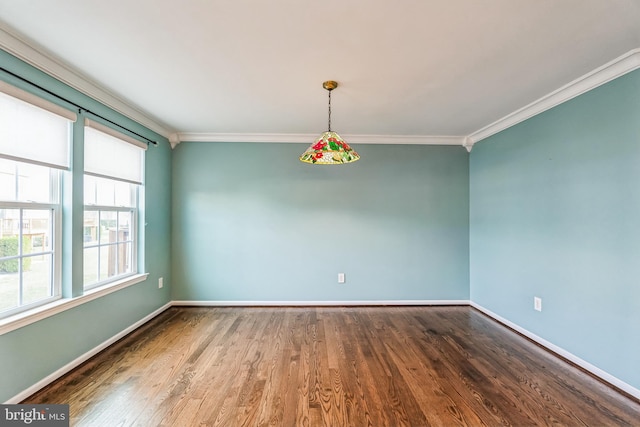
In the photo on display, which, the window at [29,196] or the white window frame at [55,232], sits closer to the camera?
the window at [29,196]

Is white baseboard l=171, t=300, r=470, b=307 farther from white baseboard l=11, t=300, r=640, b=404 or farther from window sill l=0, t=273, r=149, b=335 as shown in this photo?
window sill l=0, t=273, r=149, b=335

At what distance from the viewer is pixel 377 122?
10.8 ft

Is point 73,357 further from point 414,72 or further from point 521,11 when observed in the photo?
point 521,11

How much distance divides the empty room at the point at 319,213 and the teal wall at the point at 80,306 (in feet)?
0.06

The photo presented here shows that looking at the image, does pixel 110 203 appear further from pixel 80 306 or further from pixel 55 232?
pixel 80 306

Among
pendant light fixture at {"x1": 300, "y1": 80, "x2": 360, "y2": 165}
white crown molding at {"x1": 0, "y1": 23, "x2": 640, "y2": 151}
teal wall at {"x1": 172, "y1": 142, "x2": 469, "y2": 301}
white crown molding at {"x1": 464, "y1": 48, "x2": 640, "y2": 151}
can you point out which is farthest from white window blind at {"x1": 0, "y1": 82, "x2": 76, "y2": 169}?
white crown molding at {"x1": 464, "y1": 48, "x2": 640, "y2": 151}

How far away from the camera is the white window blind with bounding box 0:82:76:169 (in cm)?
175

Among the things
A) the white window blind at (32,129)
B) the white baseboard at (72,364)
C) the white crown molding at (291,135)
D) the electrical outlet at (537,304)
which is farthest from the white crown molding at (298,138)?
the white baseboard at (72,364)

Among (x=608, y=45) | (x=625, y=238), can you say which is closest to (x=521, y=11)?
(x=608, y=45)

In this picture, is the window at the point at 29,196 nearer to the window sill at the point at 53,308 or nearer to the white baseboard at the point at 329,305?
the window sill at the point at 53,308

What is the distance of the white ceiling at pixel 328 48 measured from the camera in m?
1.50

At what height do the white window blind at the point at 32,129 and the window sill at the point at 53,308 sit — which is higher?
the white window blind at the point at 32,129

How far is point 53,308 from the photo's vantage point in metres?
2.02

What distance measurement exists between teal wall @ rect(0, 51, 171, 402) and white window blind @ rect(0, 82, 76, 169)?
90 mm
